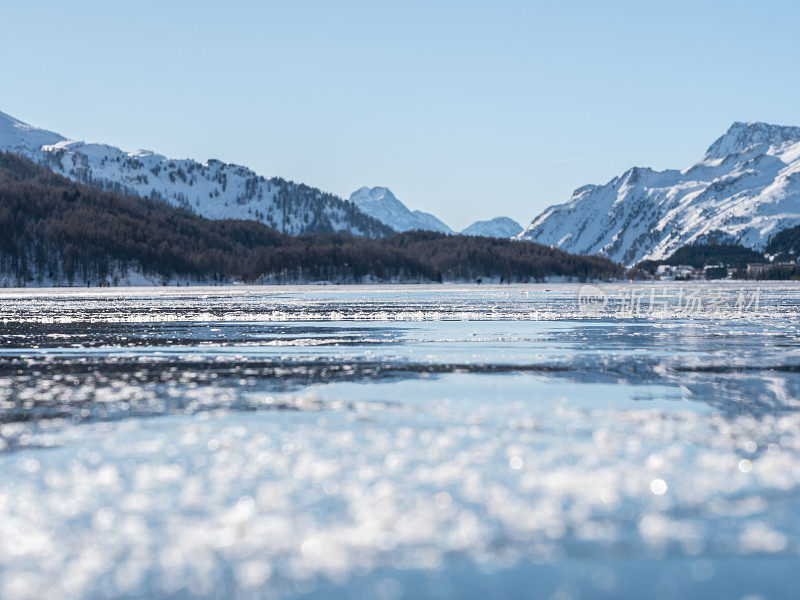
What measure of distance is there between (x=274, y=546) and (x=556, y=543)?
2670 millimetres

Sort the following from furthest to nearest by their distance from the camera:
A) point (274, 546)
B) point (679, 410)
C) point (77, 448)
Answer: point (679, 410)
point (77, 448)
point (274, 546)

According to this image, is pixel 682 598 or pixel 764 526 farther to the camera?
pixel 764 526

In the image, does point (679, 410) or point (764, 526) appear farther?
point (679, 410)

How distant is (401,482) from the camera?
1021cm

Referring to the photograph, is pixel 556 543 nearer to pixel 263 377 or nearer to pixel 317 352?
pixel 263 377

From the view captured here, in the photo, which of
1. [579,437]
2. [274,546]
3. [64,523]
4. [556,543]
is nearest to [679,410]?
[579,437]

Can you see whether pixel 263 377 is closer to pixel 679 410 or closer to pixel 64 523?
pixel 679 410

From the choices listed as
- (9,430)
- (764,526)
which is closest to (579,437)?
(764,526)

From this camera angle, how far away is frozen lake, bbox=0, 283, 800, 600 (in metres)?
7.29

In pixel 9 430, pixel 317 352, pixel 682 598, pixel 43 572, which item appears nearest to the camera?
pixel 682 598

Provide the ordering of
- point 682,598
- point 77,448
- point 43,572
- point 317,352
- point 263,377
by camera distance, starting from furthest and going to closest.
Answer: point 317,352, point 263,377, point 77,448, point 43,572, point 682,598

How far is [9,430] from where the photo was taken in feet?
45.7

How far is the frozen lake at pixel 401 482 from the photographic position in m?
7.29

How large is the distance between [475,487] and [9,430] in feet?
27.4
